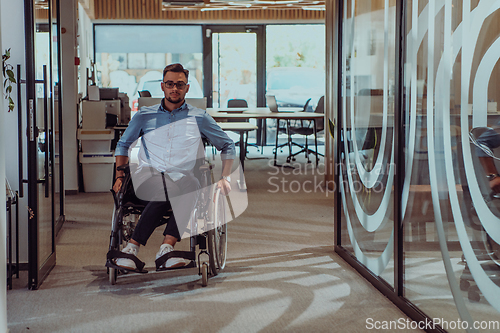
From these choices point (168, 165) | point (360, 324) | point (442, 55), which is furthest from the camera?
point (168, 165)

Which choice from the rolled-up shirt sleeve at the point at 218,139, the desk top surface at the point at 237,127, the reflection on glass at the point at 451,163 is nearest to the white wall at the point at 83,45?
the desk top surface at the point at 237,127

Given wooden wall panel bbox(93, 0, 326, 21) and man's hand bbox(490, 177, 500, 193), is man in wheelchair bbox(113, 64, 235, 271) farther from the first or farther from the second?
wooden wall panel bbox(93, 0, 326, 21)

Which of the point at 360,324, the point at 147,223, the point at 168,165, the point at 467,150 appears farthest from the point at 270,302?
the point at 467,150

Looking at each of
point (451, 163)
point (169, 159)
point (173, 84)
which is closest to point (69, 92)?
point (173, 84)

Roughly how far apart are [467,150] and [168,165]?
180cm

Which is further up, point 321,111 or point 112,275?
point 321,111

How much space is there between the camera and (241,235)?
167 inches

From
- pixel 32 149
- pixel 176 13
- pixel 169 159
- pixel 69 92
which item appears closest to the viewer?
pixel 32 149

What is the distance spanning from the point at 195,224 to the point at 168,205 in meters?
0.22

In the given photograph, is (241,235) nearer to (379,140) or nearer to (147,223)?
(147,223)

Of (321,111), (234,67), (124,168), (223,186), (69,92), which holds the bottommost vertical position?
(223,186)

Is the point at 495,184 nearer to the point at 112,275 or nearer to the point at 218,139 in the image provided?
the point at 218,139

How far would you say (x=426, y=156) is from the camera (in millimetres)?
2340

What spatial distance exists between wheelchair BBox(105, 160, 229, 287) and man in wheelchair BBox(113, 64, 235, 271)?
4 centimetres
